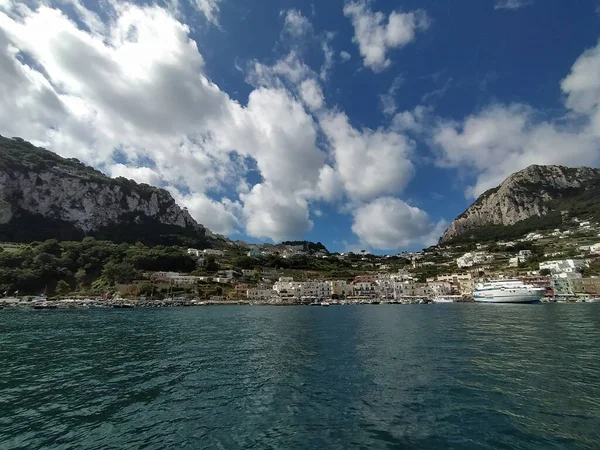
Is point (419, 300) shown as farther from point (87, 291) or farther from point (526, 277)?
point (87, 291)

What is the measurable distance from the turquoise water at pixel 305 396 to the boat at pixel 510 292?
8133cm

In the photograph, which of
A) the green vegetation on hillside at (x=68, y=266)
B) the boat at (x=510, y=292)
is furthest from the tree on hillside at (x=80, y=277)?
the boat at (x=510, y=292)

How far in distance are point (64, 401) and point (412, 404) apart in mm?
14847

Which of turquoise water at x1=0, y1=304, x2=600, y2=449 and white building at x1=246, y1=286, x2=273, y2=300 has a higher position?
white building at x1=246, y1=286, x2=273, y2=300

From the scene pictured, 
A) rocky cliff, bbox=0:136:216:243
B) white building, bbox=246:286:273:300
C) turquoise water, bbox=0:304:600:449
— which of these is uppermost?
rocky cliff, bbox=0:136:216:243

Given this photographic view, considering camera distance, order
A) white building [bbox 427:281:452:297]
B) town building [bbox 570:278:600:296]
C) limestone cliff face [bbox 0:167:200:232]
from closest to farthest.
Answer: town building [bbox 570:278:600:296] → white building [bbox 427:281:452:297] → limestone cliff face [bbox 0:167:200:232]

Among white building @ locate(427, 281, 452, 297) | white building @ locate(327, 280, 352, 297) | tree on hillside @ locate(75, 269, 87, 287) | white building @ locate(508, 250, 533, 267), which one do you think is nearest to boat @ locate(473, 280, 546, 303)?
white building @ locate(427, 281, 452, 297)

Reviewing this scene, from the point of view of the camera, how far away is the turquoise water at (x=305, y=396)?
34.4ft

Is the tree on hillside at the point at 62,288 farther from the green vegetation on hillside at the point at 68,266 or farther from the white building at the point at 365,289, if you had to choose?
the white building at the point at 365,289

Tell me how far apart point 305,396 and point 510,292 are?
107 meters

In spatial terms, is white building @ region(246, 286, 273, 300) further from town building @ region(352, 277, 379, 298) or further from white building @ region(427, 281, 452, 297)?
white building @ region(427, 281, 452, 297)

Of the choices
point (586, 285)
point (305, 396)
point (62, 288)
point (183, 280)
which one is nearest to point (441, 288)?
point (586, 285)

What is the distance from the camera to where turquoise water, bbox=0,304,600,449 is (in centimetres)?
1048

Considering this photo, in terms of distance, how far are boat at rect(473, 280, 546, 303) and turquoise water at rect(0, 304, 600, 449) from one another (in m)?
81.3
